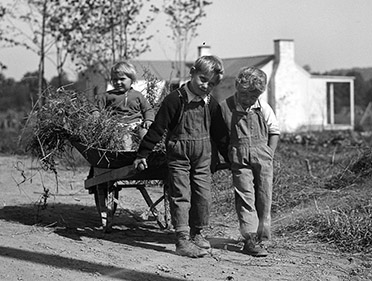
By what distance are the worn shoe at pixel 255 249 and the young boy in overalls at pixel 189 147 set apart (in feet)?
1.04

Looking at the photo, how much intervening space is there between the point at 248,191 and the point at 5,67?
492 inches

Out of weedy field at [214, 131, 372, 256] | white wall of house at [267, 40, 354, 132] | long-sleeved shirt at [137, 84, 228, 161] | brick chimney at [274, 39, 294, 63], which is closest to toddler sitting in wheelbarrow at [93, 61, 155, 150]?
long-sleeved shirt at [137, 84, 228, 161]

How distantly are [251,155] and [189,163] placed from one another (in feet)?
1.61

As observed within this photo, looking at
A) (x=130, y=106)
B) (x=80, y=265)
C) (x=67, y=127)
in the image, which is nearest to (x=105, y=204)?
(x=67, y=127)

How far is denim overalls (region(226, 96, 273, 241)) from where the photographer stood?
5586 millimetres

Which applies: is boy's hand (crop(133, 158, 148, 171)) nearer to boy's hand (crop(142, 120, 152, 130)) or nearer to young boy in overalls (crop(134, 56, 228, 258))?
young boy in overalls (crop(134, 56, 228, 258))

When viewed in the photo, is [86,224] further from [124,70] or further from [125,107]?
[124,70]

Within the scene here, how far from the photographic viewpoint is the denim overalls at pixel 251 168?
5.59m

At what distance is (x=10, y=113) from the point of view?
96.2 ft

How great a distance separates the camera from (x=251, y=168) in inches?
222

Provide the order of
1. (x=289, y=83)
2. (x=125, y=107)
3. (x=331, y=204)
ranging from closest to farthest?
1. (x=125, y=107)
2. (x=331, y=204)
3. (x=289, y=83)

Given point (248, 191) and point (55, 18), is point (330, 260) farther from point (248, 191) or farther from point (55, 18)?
point (55, 18)

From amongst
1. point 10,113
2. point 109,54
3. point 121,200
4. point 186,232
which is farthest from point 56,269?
point 10,113

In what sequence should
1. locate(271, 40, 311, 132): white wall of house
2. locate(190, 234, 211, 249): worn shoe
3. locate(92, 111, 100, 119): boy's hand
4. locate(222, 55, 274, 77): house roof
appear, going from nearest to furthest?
locate(190, 234, 211, 249): worn shoe < locate(92, 111, 100, 119): boy's hand < locate(271, 40, 311, 132): white wall of house < locate(222, 55, 274, 77): house roof
